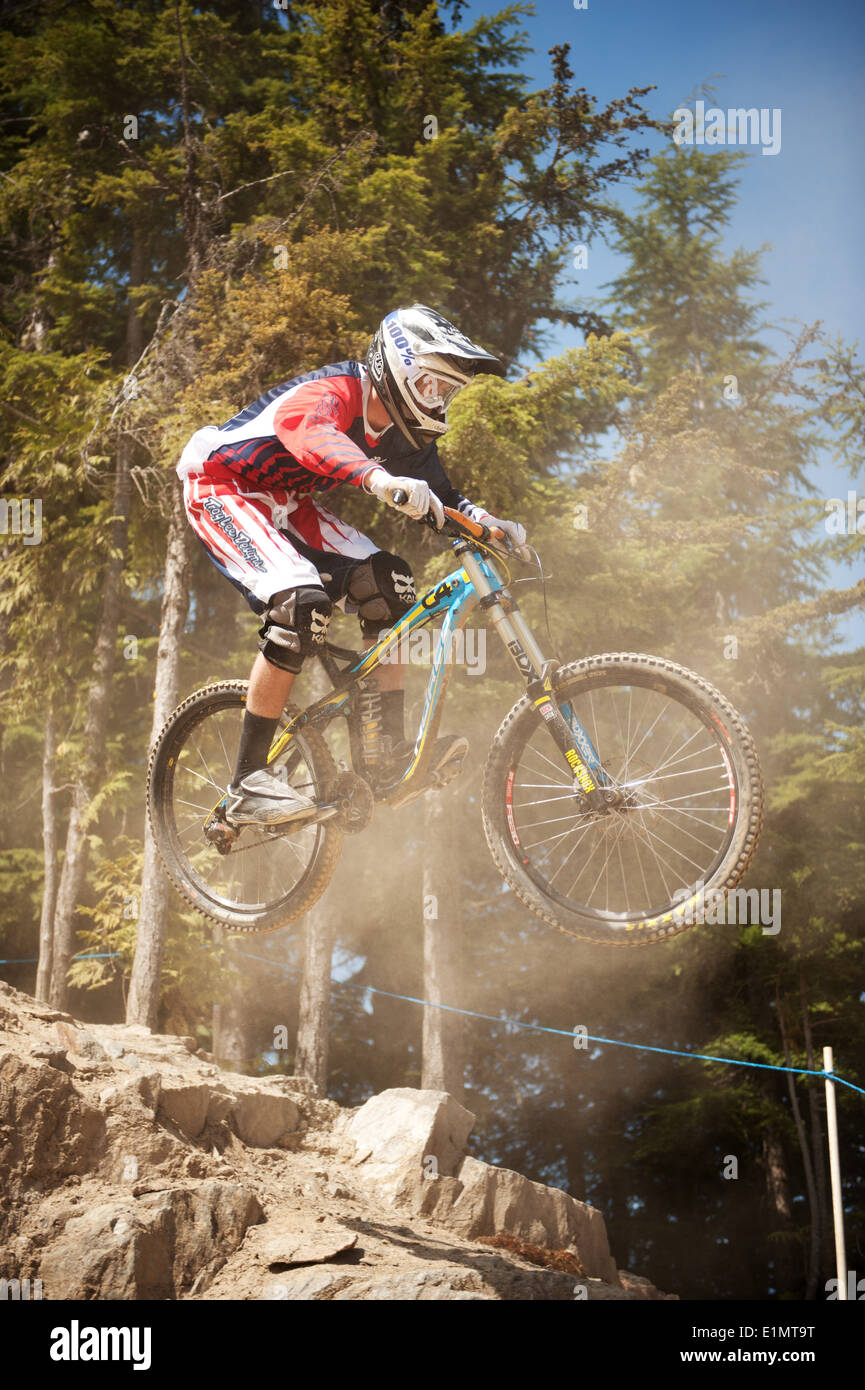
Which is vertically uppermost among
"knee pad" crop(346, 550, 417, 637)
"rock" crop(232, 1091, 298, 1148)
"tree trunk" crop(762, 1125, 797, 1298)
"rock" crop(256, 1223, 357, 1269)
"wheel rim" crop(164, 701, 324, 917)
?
"knee pad" crop(346, 550, 417, 637)

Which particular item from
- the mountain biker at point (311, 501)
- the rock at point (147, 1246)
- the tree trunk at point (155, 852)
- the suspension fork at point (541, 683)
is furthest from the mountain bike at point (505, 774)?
the tree trunk at point (155, 852)

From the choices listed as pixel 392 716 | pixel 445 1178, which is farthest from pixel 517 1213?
pixel 392 716

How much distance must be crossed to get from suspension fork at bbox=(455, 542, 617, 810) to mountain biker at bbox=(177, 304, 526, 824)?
0.75 ft

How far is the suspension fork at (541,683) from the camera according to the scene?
3.54 meters

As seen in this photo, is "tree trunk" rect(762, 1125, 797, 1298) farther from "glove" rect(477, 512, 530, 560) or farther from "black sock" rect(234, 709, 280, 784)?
"glove" rect(477, 512, 530, 560)

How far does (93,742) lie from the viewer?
12898 mm

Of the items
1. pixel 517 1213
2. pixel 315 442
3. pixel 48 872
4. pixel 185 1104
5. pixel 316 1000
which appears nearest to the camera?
pixel 315 442

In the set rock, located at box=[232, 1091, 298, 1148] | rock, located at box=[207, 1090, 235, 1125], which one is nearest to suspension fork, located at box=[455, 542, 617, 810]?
rock, located at box=[207, 1090, 235, 1125]

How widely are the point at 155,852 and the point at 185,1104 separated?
13.6 ft

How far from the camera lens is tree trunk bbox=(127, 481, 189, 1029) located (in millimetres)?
10133

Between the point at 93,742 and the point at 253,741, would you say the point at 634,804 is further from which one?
the point at 93,742

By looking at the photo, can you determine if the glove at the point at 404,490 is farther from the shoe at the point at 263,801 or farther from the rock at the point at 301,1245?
the rock at the point at 301,1245
